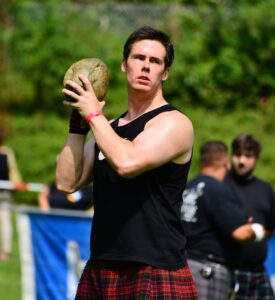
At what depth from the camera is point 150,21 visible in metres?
16.5

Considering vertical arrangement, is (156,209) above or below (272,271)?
above

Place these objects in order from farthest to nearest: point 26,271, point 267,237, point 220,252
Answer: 1. point 26,271
2. point 267,237
3. point 220,252

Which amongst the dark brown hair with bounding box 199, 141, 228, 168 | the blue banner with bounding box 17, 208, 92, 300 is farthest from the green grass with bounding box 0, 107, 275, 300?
the dark brown hair with bounding box 199, 141, 228, 168

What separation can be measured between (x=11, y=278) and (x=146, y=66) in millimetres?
6268

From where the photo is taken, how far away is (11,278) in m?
10.0

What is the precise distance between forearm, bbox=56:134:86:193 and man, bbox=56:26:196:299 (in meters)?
0.13

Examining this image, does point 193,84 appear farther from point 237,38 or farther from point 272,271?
point 272,271

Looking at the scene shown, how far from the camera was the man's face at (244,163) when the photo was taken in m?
7.05

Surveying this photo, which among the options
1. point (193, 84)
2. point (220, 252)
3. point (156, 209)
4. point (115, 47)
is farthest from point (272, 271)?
point (115, 47)

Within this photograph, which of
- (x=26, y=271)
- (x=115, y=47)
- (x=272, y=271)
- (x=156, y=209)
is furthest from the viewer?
(x=115, y=47)

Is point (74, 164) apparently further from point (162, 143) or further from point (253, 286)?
point (253, 286)

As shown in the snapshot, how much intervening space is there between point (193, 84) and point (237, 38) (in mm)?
1074

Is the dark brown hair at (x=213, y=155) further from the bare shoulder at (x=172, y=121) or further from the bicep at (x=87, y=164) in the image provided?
the bare shoulder at (x=172, y=121)

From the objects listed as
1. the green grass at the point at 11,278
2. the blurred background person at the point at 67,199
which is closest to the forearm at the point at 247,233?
the green grass at the point at 11,278
